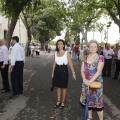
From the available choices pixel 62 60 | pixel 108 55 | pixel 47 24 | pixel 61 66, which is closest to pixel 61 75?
pixel 61 66

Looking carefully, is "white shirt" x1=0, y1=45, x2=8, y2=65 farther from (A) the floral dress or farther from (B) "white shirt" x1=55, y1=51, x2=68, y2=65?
(A) the floral dress

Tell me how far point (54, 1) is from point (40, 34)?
34642mm

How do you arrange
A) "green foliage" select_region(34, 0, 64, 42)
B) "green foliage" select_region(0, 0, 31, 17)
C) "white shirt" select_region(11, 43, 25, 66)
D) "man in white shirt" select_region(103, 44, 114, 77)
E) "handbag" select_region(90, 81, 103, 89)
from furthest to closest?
"green foliage" select_region(34, 0, 64, 42) < "man in white shirt" select_region(103, 44, 114, 77) < "green foliage" select_region(0, 0, 31, 17) < "white shirt" select_region(11, 43, 25, 66) < "handbag" select_region(90, 81, 103, 89)

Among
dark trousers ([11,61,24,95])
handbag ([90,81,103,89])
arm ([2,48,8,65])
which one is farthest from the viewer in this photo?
arm ([2,48,8,65])

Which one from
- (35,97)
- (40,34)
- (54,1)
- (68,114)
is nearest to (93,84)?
(68,114)

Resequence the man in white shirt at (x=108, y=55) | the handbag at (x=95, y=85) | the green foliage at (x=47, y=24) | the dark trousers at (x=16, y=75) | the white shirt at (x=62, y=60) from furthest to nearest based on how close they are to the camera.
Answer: the green foliage at (x=47, y=24) < the man in white shirt at (x=108, y=55) < the dark trousers at (x=16, y=75) < the white shirt at (x=62, y=60) < the handbag at (x=95, y=85)

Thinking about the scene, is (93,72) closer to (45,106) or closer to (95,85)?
(95,85)

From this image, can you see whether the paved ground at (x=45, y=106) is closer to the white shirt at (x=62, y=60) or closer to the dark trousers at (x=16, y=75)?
the dark trousers at (x=16, y=75)

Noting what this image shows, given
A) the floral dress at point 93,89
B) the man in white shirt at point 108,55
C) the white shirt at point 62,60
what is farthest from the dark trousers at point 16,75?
the man in white shirt at point 108,55

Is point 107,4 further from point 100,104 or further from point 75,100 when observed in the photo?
point 100,104

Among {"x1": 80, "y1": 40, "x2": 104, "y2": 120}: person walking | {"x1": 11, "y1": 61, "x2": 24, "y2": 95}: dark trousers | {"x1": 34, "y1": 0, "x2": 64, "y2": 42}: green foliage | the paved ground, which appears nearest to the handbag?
{"x1": 80, "y1": 40, "x2": 104, "y2": 120}: person walking

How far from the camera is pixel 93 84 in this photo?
210 inches

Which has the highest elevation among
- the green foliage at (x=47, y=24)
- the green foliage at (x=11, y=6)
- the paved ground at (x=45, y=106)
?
the green foliage at (x=47, y=24)

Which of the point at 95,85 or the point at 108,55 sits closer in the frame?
the point at 95,85
